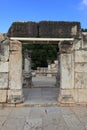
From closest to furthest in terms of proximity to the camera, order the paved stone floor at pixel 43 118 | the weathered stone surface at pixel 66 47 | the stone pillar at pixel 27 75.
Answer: the paved stone floor at pixel 43 118 < the weathered stone surface at pixel 66 47 < the stone pillar at pixel 27 75

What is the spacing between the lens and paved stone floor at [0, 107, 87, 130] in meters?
6.98

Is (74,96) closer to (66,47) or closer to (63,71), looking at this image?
(63,71)

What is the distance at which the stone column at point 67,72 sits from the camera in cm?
1038

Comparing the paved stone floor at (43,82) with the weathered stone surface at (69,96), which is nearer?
the weathered stone surface at (69,96)

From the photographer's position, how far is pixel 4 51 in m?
10.4

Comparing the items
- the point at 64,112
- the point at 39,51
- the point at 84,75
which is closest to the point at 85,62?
Answer: the point at 84,75

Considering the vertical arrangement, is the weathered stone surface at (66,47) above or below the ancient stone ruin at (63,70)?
above

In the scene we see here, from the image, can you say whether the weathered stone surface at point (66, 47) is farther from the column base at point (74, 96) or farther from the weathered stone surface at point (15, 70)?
the weathered stone surface at point (15, 70)

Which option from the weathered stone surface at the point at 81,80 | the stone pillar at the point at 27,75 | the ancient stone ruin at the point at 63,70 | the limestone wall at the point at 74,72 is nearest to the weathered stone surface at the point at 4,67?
the ancient stone ruin at the point at 63,70

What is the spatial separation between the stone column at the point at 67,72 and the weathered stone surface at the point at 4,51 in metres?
2.00

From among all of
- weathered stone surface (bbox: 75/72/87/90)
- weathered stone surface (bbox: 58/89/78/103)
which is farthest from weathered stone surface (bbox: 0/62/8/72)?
weathered stone surface (bbox: 75/72/87/90)

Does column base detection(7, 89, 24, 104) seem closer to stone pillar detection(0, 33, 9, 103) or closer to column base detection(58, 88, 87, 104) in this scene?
stone pillar detection(0, 33, 9, 103)

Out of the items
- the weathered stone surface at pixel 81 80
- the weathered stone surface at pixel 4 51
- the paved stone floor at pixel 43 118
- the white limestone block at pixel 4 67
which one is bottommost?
the paved stone floor at pixel 43 118

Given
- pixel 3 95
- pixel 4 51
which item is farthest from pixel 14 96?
pixel 4 51
